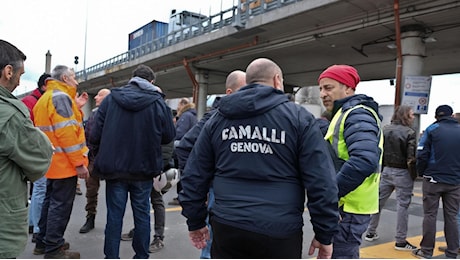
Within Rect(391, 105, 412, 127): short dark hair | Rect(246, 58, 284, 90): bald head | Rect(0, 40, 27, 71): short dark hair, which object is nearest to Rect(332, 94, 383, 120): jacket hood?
Rect(246, 58, 284, 90): bald head

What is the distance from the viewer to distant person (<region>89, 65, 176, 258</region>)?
3.36 meters

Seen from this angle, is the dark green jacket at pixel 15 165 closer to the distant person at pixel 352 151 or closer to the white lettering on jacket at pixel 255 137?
the white lettering on jacket at pixel 255 137

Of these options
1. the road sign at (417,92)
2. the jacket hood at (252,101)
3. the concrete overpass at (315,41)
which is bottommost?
the jacket hood at (252,101)

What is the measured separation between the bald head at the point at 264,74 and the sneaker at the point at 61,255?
116 inches

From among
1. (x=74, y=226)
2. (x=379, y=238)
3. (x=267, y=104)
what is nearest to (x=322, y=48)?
(x=379, y=238)

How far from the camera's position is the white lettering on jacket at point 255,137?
6.28 feet

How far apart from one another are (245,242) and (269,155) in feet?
1.64

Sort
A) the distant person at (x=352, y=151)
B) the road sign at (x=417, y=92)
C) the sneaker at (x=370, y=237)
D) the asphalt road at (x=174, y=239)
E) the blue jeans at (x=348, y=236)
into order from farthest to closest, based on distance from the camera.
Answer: the road sign at (x=417, y=92), the sneaker at (x=370, y=237), the asphalt road at (x=174, y=239), the blue jeans at (x=348, y=236), the distant person at (x=352, y=151)

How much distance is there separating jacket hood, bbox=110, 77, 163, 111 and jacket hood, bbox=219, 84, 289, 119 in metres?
1.57

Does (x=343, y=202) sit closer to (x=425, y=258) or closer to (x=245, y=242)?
(x=245, y=242)

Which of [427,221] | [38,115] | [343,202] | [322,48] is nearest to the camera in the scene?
[343,202]

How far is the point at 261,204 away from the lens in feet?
6.18

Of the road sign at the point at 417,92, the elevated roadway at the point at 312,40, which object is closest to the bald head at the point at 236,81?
the elevated roadway at the point at 312,40

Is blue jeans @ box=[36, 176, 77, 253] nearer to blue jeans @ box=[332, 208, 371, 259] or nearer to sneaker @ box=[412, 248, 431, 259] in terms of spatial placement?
blue jeans @ box=[332, 208, 371, 259]
